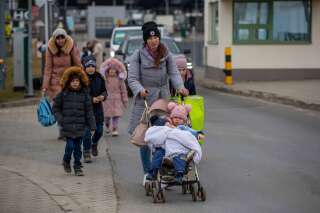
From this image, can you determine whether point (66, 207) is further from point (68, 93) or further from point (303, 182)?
point (303, 182)

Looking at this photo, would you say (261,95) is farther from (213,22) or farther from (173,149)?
(173,149)

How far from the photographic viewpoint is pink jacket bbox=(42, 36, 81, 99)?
1370 centimetres

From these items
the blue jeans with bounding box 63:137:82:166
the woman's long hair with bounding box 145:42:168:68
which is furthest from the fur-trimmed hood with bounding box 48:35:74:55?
the woman's long hair with bounding box 145:42:168:68

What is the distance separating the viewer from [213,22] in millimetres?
30703

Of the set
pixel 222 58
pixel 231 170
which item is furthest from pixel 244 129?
pixel 222 58

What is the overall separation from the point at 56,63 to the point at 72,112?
Answer: 3.09 metres

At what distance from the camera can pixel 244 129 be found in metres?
16.2

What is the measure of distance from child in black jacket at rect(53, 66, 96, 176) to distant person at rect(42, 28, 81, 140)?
2.76m

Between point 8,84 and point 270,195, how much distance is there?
18425mm

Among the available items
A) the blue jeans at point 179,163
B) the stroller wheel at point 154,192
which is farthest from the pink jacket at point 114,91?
the blue jeans at point 179,163

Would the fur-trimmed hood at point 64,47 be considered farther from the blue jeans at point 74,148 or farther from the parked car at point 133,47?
the parked car at point 133,47

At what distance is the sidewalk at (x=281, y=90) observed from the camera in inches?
811

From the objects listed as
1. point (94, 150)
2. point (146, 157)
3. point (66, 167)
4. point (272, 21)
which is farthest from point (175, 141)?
point (272, 21)

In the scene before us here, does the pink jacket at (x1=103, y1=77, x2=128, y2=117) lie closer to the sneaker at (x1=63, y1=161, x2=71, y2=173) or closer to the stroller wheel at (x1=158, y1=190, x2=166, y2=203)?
the sneaker at (x1=63, y1=161, x2=71, y2=173)
